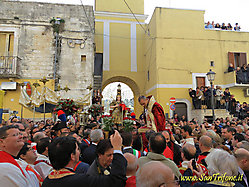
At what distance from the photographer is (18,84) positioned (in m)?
14.1

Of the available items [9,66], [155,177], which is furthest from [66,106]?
[9,66]

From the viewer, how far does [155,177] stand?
140 cm

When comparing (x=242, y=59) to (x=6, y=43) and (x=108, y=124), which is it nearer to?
(x=108, y=124)

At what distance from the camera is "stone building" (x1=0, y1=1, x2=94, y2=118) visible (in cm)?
1421

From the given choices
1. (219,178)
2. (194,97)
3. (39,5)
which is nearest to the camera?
(219,178)

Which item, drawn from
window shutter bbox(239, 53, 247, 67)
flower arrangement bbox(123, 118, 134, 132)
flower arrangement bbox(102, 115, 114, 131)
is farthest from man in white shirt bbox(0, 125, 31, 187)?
window shutter bbox(239, 53, 247, 67)

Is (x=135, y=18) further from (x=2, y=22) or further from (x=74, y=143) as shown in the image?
(x=74, y=143)

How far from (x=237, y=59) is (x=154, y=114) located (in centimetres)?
1958

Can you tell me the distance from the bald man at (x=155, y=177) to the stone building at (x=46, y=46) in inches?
542

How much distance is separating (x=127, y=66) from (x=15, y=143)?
21.6 metres

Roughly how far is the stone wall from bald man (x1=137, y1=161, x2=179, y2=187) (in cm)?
1380

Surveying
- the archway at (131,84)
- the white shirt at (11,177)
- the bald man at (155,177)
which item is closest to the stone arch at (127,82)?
the archway at (131,84)

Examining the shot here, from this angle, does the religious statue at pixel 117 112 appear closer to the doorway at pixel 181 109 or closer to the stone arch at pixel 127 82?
the doorway at pixel 181 109

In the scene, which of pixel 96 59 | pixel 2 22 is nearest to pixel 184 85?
pixel 96 59
